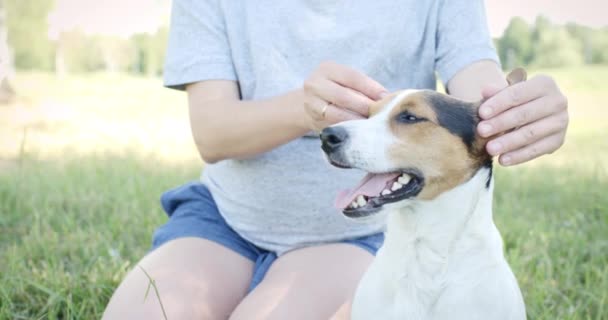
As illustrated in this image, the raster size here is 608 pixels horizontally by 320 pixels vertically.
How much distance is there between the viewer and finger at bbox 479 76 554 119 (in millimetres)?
1729

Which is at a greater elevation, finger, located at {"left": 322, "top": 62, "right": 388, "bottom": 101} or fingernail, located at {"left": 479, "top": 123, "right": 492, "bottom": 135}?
finger, located at {"left": 322, "top": 62, "right": 388, "bottom": 101}

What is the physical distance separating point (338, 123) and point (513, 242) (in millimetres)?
1974

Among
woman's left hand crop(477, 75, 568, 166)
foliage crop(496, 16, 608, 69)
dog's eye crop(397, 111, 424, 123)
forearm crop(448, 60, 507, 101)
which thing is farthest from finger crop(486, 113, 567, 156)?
foliage crop(496, 16, 608, 69)

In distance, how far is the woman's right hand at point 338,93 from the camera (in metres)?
1.86

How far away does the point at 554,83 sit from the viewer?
5.77 ft

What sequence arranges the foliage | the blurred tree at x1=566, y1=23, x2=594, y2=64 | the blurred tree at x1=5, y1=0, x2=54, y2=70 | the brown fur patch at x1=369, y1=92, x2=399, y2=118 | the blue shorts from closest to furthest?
the brown fur patch at x1=369, y1=92, x2=399, y2=118 → the blue shorts → the foliage → the blurred tree at x1=566, y1=23, x2=594, y2=64 → the blurred tree at x1=5, y1=0, x2=54, y2=70

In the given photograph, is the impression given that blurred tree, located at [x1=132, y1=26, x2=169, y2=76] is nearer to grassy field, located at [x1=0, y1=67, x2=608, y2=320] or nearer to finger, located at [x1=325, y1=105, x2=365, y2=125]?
grassy field, located at [x1=0, y1=67, x2=608, y2=320]

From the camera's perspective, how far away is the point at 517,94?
5.66ft

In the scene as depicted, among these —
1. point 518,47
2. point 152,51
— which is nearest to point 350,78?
point 518,47

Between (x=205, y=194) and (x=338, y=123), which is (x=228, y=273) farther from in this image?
(x=338, y=123)

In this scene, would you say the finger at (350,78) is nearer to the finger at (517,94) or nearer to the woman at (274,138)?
the woman at (274,138)

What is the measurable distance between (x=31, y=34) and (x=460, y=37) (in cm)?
1810

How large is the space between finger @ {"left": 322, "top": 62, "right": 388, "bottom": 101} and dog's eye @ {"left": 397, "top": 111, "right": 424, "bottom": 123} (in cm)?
10

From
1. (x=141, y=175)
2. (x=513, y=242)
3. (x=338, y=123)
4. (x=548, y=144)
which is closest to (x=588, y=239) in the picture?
(x=513, y=242)
